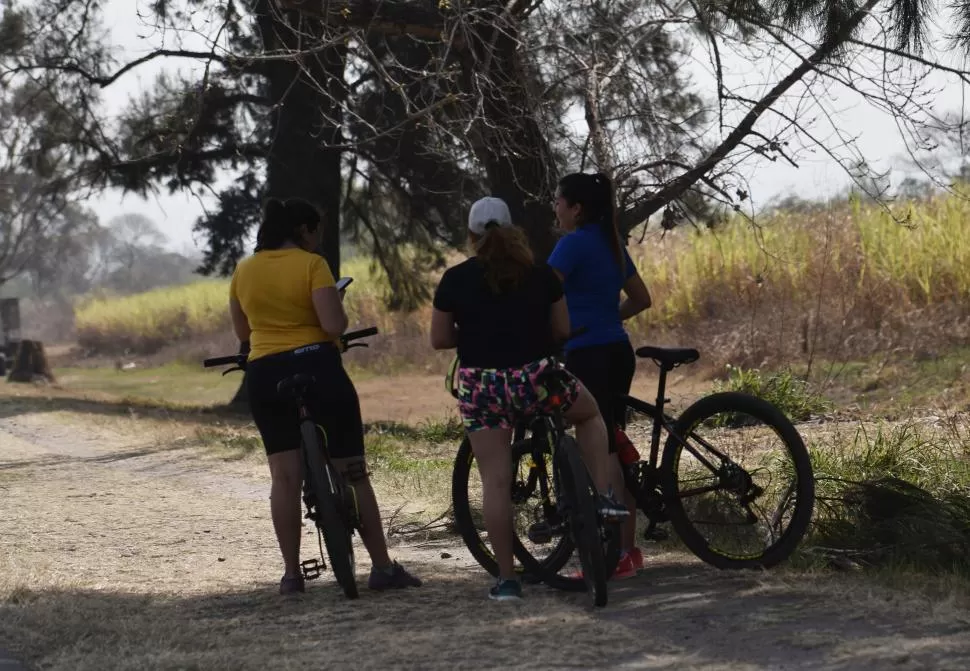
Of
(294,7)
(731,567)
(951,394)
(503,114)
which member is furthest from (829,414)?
(731,567)

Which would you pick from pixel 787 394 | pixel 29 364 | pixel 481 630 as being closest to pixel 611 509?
pixel 481 630

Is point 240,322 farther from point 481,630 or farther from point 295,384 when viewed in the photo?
point 481,630

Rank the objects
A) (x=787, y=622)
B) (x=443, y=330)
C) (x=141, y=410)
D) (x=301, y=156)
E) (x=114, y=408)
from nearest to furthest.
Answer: (x=787, y=622)
(x=443, y=330)
(x=301, y=156)
(x=141, y=410)
(x=114, y=408)

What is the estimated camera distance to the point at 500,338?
6.39 metres

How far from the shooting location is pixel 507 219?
641 centimetres

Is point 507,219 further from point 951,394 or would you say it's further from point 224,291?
point 224,291

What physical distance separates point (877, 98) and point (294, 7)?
4.10 m

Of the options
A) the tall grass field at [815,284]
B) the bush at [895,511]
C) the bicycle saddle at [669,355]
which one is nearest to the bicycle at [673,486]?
the bicycle saddle at [669,355]

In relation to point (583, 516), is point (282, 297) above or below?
above

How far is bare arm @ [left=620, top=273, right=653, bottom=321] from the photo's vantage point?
23.2 ft

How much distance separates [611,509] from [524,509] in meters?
0.75

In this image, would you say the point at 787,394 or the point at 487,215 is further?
the point at 787,394

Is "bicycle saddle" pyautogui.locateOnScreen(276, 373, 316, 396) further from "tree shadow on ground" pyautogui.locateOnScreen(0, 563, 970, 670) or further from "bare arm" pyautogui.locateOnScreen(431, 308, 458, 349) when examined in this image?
"tree shadow on ground" pyautogui.locateOnScreen(0, 563, 970, 670)

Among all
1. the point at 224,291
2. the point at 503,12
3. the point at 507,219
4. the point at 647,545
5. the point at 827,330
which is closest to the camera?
the point at 507,219
